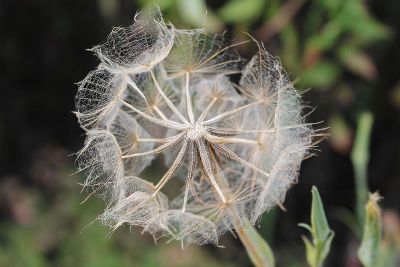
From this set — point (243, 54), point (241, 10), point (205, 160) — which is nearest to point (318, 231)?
point (205, 160)

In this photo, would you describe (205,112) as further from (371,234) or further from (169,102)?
(371,234)

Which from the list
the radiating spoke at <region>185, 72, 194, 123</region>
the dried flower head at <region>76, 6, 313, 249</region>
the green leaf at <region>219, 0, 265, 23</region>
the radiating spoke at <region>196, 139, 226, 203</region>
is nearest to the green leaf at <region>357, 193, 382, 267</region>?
the dried flower head at <region>76, 6, 313, 249</region>

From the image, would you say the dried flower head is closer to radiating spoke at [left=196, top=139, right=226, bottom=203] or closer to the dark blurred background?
radiating spoke at [left=196, top=139, right=226, bottom=203]

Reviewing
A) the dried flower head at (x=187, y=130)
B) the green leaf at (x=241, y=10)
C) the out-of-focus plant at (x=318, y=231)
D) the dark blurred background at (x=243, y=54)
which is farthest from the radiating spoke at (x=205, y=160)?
the green leaf at (x=241, y=10)

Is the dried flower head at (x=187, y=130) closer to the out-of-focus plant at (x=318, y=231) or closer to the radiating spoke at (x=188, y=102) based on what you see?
the radiating spoke at (x=188, y=102)

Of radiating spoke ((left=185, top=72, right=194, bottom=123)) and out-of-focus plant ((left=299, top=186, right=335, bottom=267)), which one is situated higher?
radiating spoke ((left=185, top=72, right=194, bottom=123))
